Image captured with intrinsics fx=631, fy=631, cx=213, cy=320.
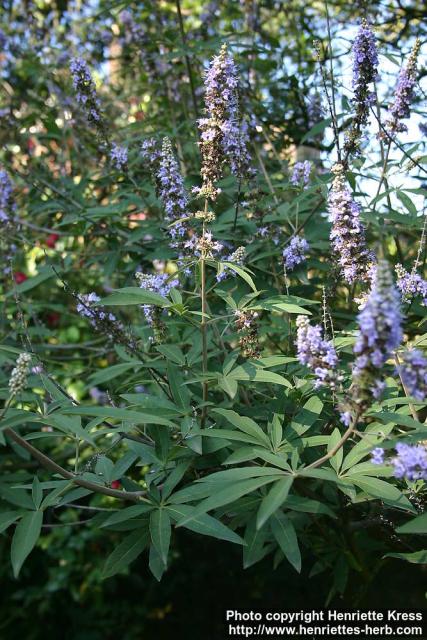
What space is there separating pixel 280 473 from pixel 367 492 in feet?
1.14

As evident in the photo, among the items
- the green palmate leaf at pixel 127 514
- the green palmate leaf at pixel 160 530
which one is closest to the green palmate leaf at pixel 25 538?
the green palmate leaf at pixel 127 514

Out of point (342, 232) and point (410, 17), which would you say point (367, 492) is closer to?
point (342, 232)

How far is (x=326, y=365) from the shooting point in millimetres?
1957

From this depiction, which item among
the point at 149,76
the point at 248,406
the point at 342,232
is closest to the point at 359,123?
the point at 342,232

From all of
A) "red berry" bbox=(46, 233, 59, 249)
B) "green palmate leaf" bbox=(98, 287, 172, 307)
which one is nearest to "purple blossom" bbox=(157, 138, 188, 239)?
"green palmate leaf" bbox=(98, 287, 172, 307)

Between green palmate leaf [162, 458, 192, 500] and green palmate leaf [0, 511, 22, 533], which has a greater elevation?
green palmate leaf [162, 458, 192, 500]

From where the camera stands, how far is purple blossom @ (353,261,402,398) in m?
1.63

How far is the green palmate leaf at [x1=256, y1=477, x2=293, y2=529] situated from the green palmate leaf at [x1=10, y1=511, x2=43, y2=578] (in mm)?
735

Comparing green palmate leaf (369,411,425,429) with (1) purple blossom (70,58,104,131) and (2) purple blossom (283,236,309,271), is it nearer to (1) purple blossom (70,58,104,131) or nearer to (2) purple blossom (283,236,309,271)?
(2) purple blossom (283,236,309,271)

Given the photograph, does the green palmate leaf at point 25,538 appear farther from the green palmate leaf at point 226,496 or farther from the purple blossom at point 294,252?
the purple blossom at point 294,252

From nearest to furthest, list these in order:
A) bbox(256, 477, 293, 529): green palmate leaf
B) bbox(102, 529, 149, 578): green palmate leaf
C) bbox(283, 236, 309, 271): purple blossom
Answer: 1. bbox(256, 477, 293, 529): green palmate leaf
2. bbox(102, 529, 149, 578): green palmate leaf
3. bbox(283, 236, 309, 271): purple blossom

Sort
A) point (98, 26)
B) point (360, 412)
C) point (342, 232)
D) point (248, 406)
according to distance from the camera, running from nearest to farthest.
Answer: point (360, 412) < point (342, 232) < point (248, 406) < point (98, 26)

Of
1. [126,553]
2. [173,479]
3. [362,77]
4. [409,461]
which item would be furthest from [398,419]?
[362,77]

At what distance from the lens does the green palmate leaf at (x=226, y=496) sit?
1.79m
